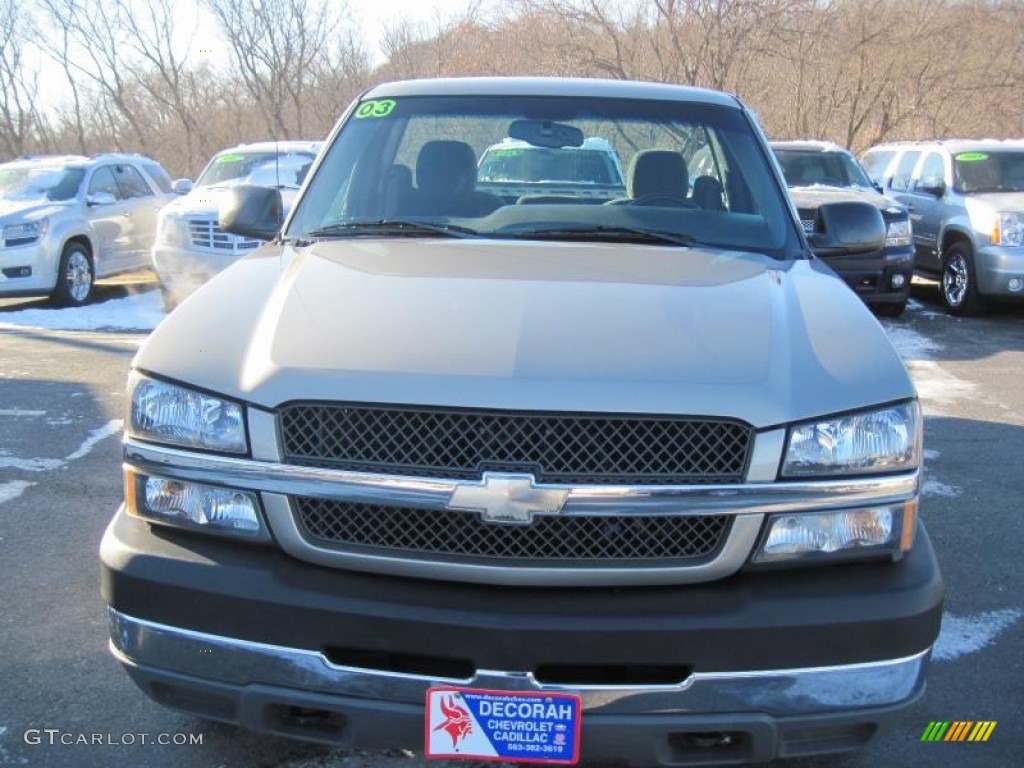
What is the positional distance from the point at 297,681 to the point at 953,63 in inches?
1043

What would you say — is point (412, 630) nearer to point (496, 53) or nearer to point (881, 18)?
point (496, 53)

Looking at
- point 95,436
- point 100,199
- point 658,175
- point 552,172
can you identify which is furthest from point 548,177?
point 100,199

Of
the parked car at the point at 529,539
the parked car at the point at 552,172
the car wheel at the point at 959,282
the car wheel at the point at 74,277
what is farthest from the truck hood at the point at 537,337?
the car wheel at the point at 74,277

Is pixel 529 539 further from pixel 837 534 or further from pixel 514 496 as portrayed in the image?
pixel 837 534

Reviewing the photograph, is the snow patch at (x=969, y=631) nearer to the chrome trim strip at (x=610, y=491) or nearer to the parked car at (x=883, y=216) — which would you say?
the chrome trim strip at (x=610, y=491)

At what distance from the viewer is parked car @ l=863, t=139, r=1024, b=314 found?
35.1ft

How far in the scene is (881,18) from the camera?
2422 cm

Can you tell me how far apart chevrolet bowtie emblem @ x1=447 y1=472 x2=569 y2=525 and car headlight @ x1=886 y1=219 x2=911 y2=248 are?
880 centimetres

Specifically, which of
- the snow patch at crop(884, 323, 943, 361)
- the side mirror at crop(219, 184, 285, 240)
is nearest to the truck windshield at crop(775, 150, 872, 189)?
the snow patch at crop(884, 323, 943, 361)

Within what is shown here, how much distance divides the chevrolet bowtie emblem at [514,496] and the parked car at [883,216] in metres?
7.28

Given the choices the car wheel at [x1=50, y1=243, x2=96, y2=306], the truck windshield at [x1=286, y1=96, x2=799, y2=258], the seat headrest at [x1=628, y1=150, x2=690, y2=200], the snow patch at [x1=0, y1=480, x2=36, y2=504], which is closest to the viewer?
the truck windshield at [x1=286, y1=96, x2=799, y2=258]

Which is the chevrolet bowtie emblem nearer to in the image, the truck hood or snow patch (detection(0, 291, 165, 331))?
the truck hood

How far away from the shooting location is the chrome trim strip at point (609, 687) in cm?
230

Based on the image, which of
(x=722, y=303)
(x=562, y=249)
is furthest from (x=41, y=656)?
(x=722, y=303)
